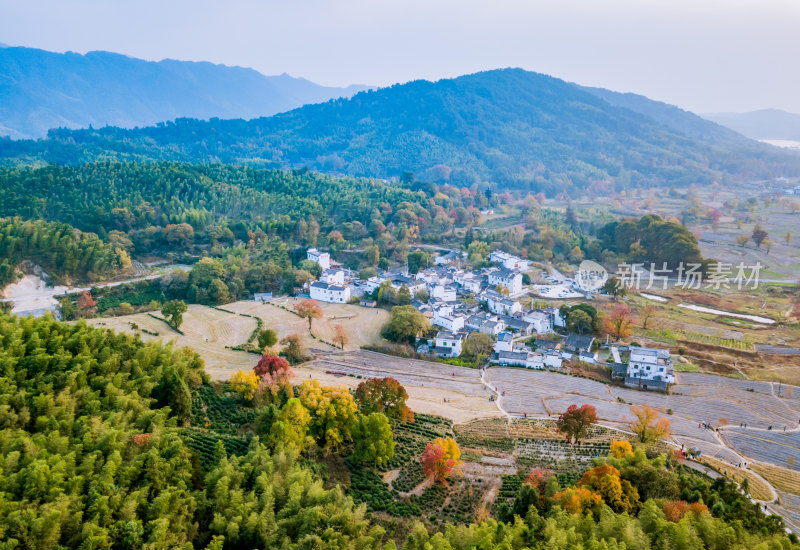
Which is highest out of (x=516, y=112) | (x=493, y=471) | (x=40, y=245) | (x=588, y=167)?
(x=516, y=112)

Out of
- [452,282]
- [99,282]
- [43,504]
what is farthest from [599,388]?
[99,282]

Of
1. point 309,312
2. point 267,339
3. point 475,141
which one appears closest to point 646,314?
point 309,312

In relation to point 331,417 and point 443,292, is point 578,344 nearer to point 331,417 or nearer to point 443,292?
point 443,292

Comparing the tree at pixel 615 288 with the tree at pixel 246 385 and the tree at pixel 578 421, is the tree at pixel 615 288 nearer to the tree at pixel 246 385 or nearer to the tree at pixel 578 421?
the tree at pixel 578 421

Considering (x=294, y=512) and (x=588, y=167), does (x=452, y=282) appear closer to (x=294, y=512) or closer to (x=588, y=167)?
(x=294, y=512)

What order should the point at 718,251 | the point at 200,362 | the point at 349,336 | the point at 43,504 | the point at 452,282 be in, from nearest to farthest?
the point at 43,504, the point at 200,362, the point at 349,336, the point at 452,282, the point at 718,251

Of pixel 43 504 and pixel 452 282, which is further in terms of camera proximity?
pixel 452 282

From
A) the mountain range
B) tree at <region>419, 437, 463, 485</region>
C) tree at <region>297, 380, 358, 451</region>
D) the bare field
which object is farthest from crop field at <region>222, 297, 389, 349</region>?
the mountain range
